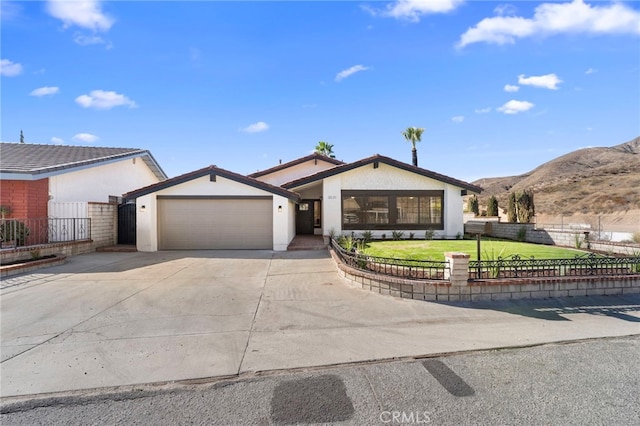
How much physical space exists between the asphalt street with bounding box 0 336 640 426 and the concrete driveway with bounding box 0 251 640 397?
0.98 feet

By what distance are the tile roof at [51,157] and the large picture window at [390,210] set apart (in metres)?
12.9

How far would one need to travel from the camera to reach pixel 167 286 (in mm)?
7508

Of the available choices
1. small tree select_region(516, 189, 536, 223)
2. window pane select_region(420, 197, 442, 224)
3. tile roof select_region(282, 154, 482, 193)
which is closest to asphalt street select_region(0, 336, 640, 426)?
tile roof select_region(282, 154, 482, 193)

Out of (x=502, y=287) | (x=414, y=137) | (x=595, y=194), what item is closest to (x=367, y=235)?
(x=502, y=287)

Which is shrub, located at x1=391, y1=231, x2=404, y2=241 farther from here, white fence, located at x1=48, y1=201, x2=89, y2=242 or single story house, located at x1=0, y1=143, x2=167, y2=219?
single story house, located at x1=0, y1=143, x2=167, y2=219

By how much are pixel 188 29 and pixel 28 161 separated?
10063mm

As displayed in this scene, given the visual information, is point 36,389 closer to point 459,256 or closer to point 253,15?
point 459,256

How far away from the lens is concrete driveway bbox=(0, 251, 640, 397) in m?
3.85

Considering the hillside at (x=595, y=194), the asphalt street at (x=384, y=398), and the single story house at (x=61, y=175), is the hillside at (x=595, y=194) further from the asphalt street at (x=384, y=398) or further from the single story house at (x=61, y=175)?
the single story house at (x=61, y=175)

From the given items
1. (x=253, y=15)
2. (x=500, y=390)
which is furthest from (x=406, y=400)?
(x=253, y=15)

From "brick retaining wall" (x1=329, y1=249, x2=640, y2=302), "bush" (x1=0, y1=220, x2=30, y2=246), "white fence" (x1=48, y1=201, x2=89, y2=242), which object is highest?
"white fence" (x1=48, y1=201, x2=89, y2=242)

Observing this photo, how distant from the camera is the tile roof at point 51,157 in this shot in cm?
1248
